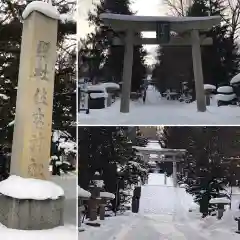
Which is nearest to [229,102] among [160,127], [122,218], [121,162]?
[160,127]

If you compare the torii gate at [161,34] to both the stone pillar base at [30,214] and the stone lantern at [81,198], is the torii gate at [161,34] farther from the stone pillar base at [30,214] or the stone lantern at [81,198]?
the stone pillar base at [30,214]

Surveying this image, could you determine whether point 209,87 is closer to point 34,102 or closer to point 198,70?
point 198,70

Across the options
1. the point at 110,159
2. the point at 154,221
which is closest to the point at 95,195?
the point at 110,159

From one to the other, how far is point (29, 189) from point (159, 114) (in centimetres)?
89

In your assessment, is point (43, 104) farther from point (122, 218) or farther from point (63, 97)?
point (122, 218)

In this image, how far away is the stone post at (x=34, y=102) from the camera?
7.66 ft

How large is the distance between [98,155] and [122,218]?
395 millimetres

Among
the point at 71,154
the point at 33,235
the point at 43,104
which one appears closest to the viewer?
the point at 33,235

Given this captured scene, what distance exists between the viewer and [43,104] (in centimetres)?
238

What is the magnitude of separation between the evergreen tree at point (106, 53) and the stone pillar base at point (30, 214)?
32.3 inches

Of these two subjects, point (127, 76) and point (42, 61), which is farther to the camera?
point (42, 61)

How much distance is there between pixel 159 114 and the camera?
2.28 m

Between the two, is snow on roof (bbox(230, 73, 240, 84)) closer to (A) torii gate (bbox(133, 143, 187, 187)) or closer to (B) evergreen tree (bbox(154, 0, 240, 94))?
(B) evergreen tree (bbox(154, 0, 240, 94))

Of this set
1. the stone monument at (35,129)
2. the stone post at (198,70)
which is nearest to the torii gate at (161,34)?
Result: the stone post at (198,70)
